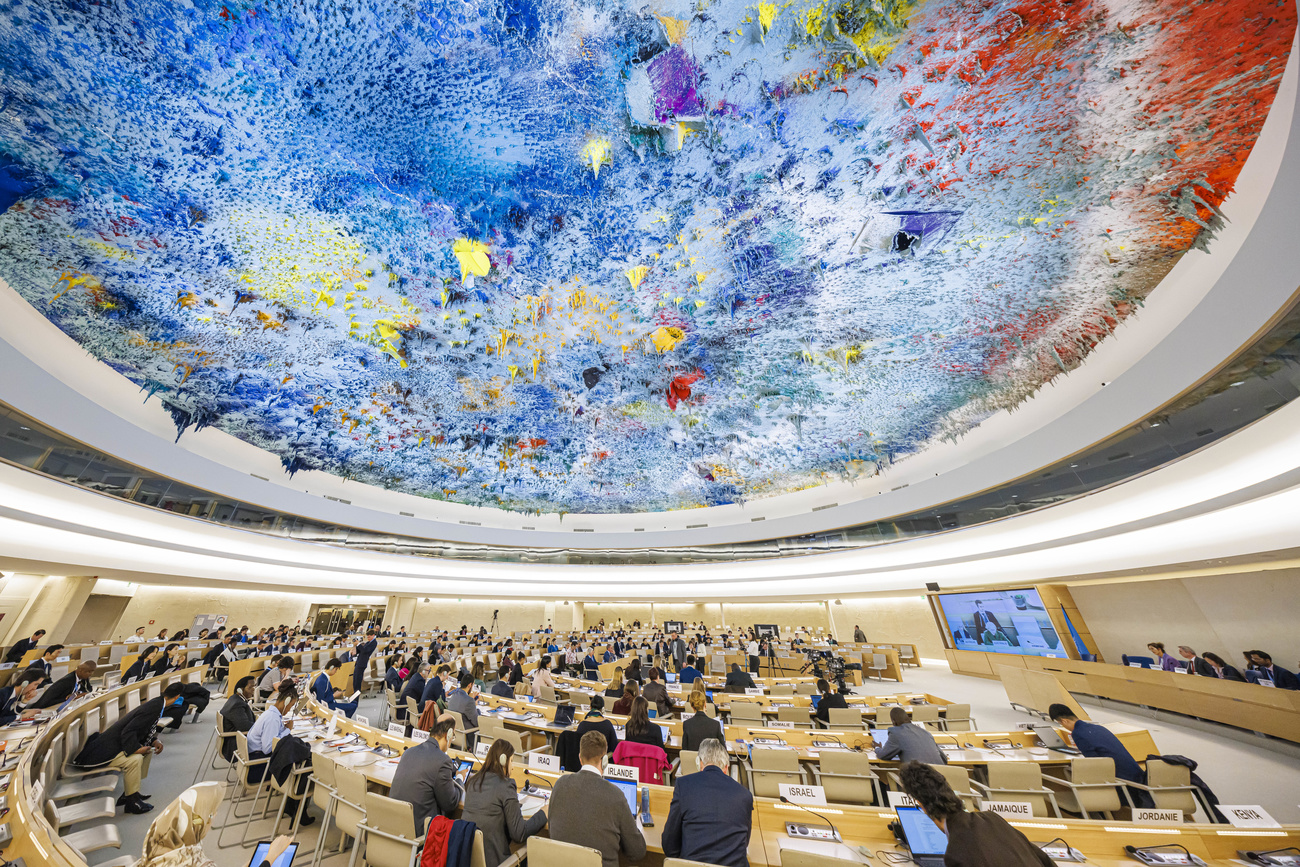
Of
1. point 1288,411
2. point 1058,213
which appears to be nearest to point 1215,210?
point 1058,213

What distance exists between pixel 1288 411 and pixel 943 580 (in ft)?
29.4

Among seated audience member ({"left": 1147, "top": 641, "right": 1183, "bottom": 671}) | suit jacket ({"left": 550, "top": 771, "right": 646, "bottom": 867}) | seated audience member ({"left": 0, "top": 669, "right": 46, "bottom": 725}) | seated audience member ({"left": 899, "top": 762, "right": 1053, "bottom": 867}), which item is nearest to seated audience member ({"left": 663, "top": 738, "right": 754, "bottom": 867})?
suit jacket ({"left": 550, "top": 771, "right": 646, "bottom": 867})

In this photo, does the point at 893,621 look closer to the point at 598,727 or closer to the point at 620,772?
the point at 598,727

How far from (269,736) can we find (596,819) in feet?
14.6

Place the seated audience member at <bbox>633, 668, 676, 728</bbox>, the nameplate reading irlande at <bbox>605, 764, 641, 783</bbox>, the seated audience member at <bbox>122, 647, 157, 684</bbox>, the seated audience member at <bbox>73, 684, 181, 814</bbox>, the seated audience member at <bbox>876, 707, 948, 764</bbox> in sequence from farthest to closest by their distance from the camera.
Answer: the seated audience member at <bbox>122, 647, 157, 684</bbox> → the seated audience member at <bbox>633, 668, 676, 728</bbox> → the seated audience member at <bbox>73, 684, 181, 814</bbox> → the seated audience member at <bbox>876, 707, 948, 764</bbox> → the nameplate reading irlande at <bbox>605, 764, 641, 783</bbox>

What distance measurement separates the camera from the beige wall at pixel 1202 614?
23.8ft

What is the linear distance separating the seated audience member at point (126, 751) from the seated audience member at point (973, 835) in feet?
23.6

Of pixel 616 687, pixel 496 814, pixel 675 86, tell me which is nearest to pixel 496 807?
pixel 496 814

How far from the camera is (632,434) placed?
9.59 meters

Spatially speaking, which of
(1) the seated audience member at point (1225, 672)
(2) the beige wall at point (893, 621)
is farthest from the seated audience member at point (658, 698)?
(2) the beige wall at point (893, 621)

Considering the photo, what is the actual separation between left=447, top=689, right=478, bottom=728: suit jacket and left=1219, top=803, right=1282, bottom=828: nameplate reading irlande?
7.14 metres

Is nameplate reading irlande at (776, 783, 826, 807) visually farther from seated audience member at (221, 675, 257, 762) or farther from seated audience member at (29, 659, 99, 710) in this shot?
seated audience member at (29, 659, 99, 710)

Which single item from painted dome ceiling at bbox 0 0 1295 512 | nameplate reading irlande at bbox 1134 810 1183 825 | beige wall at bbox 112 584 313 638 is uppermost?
painted dome ceiling at bbox 0 0 1295 512

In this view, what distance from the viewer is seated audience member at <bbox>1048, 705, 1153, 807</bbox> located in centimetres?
409
